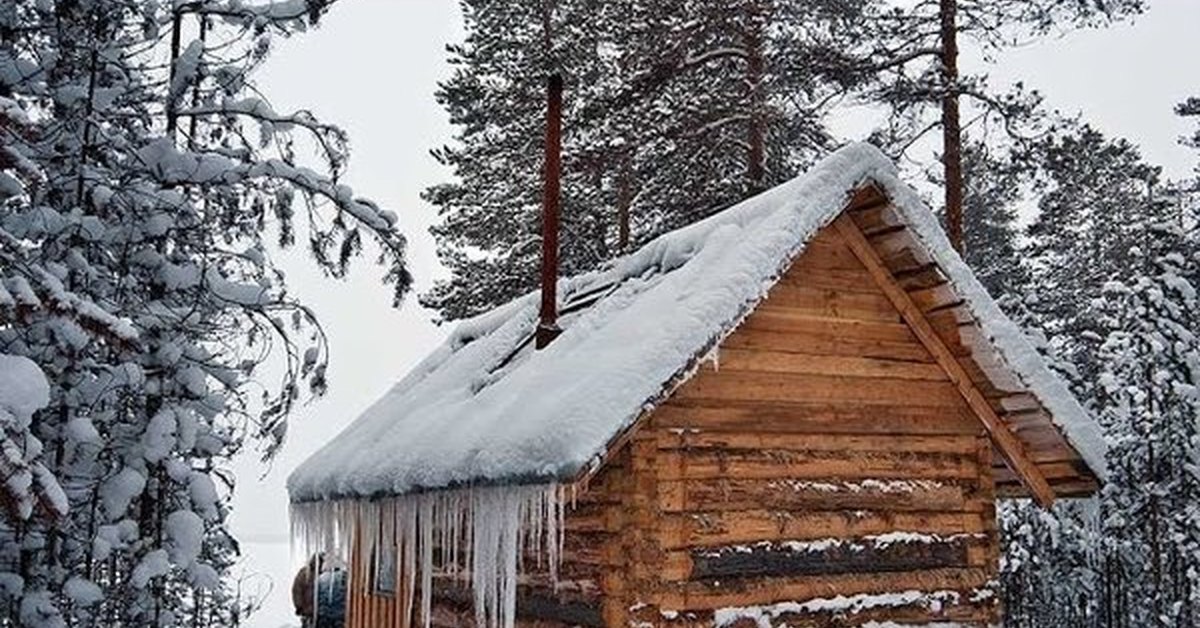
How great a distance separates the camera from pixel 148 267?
283 inches

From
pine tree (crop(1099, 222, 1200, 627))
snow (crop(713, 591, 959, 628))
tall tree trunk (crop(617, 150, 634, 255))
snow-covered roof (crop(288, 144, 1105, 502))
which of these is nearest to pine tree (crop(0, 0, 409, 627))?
snow-covered roof (crop(288, 144, 1105, 502))

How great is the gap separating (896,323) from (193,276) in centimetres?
516

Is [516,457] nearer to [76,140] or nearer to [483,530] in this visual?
[483,530]

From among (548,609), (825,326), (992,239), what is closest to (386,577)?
(548,609)

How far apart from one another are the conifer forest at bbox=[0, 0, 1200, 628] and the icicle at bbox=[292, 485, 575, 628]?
3.31 feet

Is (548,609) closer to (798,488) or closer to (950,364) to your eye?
(798,488)

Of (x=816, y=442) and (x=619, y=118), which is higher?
(x=619, y=118)

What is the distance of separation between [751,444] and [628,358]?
157 centimetres

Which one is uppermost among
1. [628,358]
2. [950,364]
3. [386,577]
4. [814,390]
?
[950,364]

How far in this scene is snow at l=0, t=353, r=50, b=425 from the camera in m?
4.47

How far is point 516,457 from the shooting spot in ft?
21.7

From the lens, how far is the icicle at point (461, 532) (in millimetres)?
6848

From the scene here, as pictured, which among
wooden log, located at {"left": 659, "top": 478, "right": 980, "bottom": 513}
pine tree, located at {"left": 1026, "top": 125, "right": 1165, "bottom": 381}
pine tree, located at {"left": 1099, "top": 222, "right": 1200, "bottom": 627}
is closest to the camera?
wooden log, located at {"left": 659, "top": 478, "right": 980, "bottom": 513}

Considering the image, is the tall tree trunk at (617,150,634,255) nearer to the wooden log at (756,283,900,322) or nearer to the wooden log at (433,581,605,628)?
the wooden log at (433,581,605,628)
